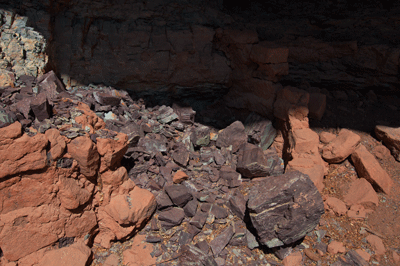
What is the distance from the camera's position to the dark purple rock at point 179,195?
3.75m

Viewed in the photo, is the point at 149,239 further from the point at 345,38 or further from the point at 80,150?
the point at 345,38

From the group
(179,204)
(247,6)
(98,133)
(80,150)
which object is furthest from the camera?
(247,6)

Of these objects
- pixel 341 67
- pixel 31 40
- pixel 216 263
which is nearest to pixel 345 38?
pixel 341 67

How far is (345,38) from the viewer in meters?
5.16

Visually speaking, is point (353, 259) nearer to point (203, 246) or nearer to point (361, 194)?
point (361, 194)

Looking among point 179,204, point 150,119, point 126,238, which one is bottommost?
point 126,238

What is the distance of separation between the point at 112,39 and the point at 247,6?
2.98 meters

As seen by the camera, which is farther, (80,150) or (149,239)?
(149,239)

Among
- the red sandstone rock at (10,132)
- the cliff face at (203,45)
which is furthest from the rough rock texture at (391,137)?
the red sandstone rock at (10,132)

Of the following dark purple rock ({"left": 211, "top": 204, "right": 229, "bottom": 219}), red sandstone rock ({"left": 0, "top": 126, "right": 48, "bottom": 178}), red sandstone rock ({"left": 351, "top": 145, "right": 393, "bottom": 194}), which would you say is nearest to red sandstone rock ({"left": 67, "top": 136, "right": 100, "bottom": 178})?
red sandstone rock ({"left": 0, "top": 126, "right": 48, "bottom": 178})

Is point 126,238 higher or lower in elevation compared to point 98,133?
lower

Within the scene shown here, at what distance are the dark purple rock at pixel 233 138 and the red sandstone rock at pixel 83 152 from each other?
7.47ft

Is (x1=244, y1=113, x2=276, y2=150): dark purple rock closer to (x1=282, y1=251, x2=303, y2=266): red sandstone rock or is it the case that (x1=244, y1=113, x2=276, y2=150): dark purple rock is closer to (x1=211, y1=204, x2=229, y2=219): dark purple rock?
(x1=211, y1=204, x2=229, y2=219): dark purple rock

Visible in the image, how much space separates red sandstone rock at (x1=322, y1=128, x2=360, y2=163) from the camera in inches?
169
